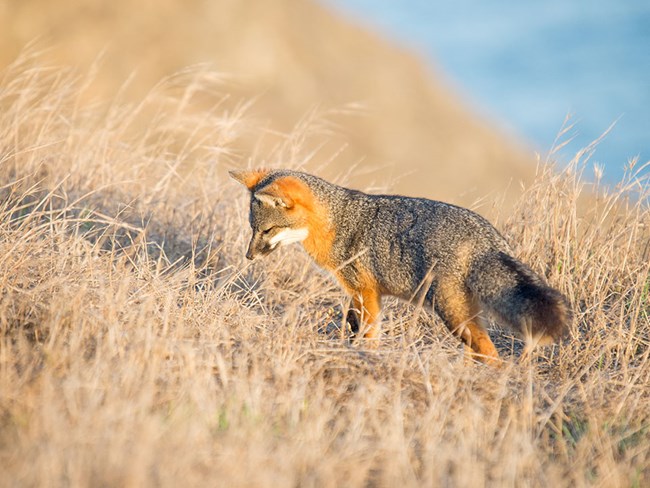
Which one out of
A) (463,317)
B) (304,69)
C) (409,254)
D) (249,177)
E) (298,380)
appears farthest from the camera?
(304,69)

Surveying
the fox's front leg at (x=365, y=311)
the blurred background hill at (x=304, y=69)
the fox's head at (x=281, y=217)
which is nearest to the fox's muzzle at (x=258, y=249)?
the fox's head at (x=281, y=217)

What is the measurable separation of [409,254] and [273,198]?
111 cm

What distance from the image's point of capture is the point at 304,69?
3284 cm

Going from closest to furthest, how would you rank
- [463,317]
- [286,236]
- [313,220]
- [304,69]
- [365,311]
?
1. [463,317]
2. [365,311]
3. [286,236]
4. [313,220]
5. [304,69]

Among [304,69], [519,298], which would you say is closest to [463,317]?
[519,298]

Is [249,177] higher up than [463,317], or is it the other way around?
[249,177]

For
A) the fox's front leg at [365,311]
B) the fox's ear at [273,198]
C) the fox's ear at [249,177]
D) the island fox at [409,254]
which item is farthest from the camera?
the fox's ear at [249,177]

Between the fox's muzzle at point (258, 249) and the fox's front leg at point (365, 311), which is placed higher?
the fox's muzzle at point (258, 249)

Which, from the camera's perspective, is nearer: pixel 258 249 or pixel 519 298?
pixel 519 298

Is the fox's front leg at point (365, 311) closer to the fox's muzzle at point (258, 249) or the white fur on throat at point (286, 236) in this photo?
the white fur on throat at point (286, 236)

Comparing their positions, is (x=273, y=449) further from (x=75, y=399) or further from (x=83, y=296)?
(x=83, y=296)

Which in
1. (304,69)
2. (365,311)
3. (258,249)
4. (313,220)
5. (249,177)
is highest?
(249,177)

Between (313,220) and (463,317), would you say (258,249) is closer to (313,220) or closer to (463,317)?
(313,220)

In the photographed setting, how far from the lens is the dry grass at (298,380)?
3.40 metres
